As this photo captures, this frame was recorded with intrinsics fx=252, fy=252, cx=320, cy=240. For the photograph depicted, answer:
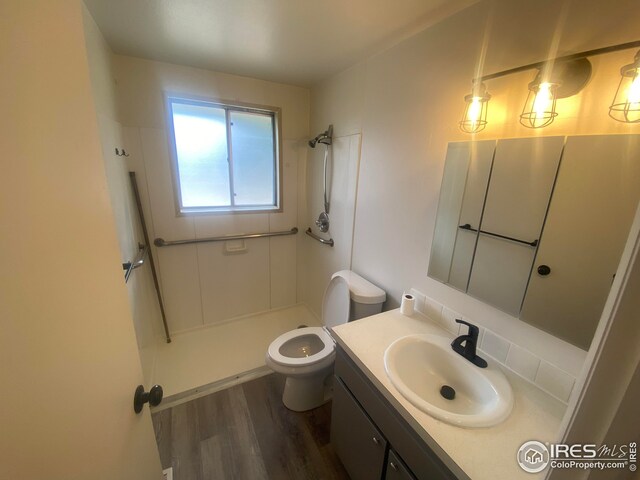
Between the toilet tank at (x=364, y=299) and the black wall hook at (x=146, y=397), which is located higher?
the black wall hook at (x=146, y=397)

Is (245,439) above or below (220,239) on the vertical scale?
below

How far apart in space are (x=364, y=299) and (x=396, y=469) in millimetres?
816

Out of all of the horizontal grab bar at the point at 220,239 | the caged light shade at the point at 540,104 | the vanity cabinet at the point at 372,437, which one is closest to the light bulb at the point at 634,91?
the caged light shade at the point at 540,104

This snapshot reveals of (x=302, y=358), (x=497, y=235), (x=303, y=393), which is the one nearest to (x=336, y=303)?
(x=302, y=358)

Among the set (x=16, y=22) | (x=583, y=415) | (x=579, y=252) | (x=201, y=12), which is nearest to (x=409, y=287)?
(x=579, y=252)

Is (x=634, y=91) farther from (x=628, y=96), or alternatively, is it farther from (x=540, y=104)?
(x=540, y=104)

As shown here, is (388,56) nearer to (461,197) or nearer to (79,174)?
(461,197)

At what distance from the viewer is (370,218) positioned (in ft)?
5.75

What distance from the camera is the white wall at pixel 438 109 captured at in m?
0.78

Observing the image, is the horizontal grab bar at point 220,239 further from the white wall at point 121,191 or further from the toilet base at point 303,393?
the toilet base at point 303,393

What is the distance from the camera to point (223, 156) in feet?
7.45

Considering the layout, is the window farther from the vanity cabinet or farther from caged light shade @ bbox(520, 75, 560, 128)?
caged light shade @ bbox(520, 75, 560, 128)

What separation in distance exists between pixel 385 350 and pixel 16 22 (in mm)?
1331

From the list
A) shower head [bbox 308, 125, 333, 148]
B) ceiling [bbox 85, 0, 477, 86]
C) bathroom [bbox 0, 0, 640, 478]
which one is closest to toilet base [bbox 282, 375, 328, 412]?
bathroom [bbox 0, 0, 640, 478]
